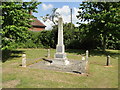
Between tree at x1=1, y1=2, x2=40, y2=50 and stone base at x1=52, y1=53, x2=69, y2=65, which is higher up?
tree at x1=1, y1=2, x2=40, y2=50

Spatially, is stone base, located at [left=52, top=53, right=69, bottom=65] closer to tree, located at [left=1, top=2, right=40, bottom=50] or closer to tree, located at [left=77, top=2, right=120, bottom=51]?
tree, located at [left=1, top=2, right=40, bottom=50]

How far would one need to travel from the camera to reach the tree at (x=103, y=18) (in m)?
13.5

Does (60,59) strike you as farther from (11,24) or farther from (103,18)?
(103,18)

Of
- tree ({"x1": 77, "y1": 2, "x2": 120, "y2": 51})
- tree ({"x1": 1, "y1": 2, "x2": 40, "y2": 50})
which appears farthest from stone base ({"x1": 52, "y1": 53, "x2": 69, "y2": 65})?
tree ({"x1": 77, "y1": 2, "x2": 120, "y2": 51})

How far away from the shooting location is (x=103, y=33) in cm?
1520

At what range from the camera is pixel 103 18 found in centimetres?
1381

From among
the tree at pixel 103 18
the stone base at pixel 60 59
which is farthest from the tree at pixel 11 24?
the tree at pixel 103 18

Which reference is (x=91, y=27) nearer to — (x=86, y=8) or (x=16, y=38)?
(x=86, y=8)

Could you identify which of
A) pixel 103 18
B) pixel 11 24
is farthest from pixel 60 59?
pixel 103 18

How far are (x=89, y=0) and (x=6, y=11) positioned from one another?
1121 centimetres

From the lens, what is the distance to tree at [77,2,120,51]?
44.2ft

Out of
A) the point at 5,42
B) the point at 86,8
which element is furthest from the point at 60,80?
the point at 86,8

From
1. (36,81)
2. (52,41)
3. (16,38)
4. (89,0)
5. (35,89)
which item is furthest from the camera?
(52,41)

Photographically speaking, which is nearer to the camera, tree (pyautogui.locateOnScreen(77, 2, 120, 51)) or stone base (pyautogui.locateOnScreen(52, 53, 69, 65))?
stone base (pyautogui.locateOnScreen(52, 53, 69, 65))
